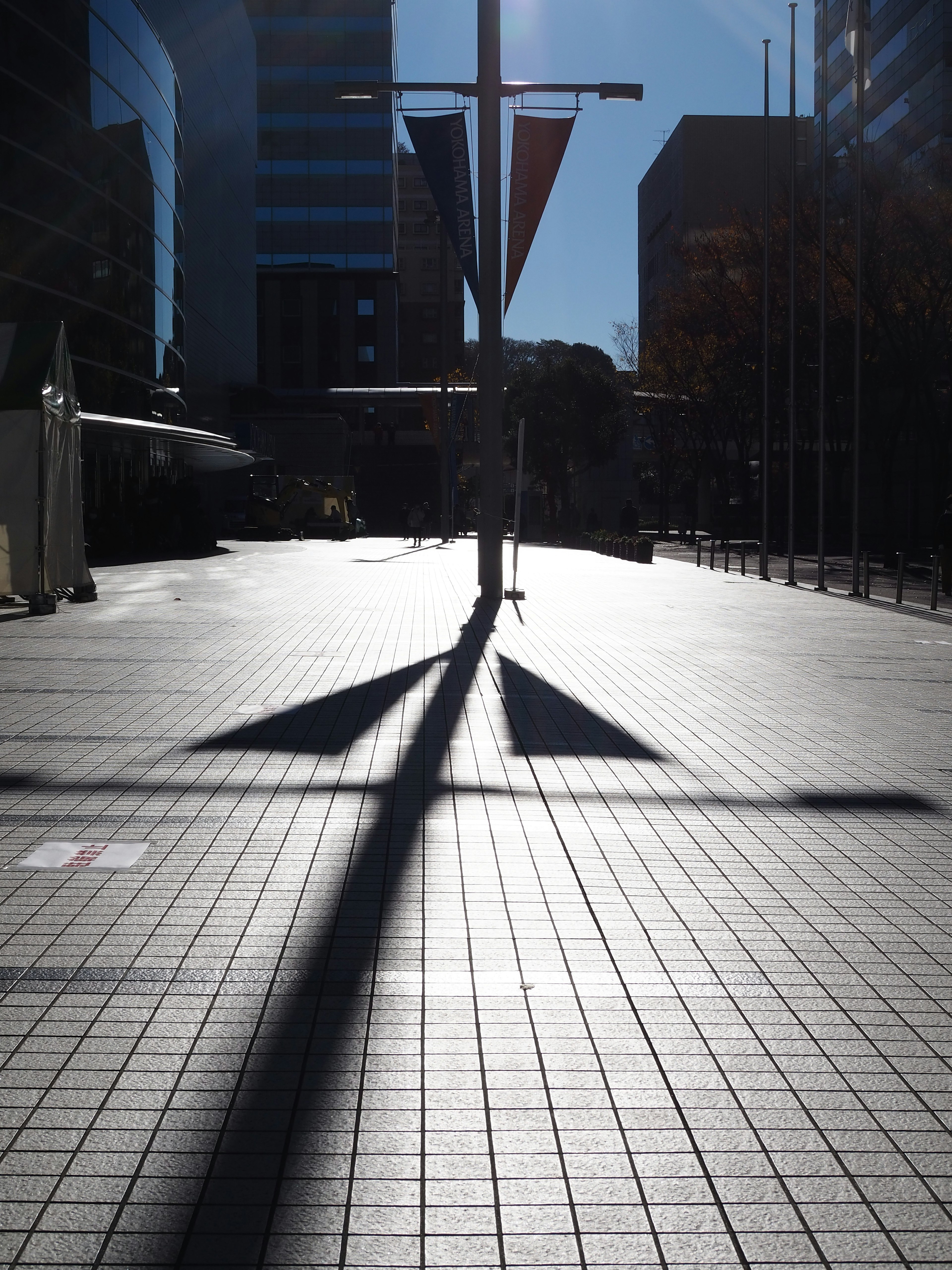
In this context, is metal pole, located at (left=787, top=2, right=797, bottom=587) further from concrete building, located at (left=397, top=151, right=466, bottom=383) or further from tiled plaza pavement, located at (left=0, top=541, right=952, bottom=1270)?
concrete building, located at (left=397, top=151, right=466, bottom=383)

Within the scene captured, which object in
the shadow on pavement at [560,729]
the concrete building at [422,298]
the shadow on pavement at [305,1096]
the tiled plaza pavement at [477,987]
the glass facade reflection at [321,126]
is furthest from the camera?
the concrete building at [422,298]

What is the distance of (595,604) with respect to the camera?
20.5 m

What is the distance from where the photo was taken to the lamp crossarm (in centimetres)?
2020

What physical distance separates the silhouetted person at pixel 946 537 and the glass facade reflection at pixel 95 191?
62.0ft

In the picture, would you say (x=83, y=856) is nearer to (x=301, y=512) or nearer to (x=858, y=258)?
(x=858, y=258)

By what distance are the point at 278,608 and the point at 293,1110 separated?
51.8 feet

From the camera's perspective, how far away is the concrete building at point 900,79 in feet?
168

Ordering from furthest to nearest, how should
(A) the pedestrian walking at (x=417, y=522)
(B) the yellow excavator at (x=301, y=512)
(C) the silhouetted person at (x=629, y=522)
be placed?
(B) the yellow excavator at (x=301, y=512), (A) the pedestrian walking at (x=417, y=522), (C) the silhouetted person at (x=629, y=522)

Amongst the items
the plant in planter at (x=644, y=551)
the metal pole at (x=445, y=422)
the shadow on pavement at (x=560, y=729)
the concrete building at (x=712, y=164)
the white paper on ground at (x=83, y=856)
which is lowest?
the white paper on ground at (x=83, y=856)

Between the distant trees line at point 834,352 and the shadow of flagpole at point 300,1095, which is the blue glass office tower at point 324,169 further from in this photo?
the shadow of flagpole at point 300,1095

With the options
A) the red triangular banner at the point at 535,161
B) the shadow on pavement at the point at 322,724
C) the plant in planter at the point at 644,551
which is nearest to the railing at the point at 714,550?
the plant in planter at the point at 644,551

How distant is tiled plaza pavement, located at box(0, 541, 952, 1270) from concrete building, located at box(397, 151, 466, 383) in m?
121

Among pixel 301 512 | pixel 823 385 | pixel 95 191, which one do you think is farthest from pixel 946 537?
pixel 301 512

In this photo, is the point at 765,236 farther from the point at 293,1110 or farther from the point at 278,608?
the point at 293,1110
